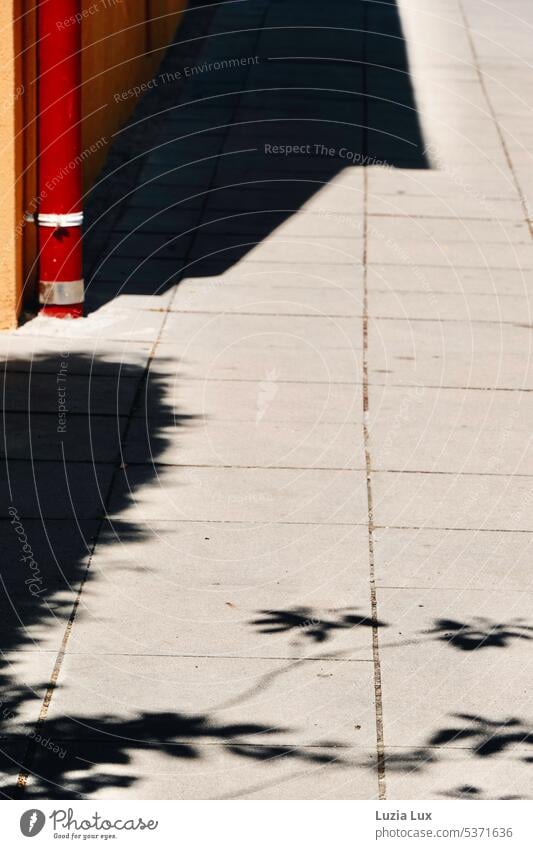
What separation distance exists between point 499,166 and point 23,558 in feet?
32.5

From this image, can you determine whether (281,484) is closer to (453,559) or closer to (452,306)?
(453,559)

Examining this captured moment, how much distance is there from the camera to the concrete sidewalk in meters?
6.43

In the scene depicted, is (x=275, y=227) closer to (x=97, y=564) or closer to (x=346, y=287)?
(x=346, y=287)

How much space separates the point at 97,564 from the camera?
790cm

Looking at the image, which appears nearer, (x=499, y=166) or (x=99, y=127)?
(x=99, y=127)

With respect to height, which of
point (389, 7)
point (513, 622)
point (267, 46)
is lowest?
point (513, 622)

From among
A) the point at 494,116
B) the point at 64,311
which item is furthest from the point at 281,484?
the point at 494,116

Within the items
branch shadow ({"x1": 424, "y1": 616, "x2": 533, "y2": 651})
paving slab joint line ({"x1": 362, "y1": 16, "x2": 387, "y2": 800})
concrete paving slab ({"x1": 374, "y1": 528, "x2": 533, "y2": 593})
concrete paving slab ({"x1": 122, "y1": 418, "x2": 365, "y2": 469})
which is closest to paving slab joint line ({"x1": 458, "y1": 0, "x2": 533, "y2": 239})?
paving slab joint line ({"x1": 362, "y1": 16, "x2": 387, "y2": 800})

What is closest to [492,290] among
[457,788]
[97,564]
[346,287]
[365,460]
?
[346,287]

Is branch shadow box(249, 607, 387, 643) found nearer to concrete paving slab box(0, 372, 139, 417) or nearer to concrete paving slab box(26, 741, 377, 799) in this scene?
concrete paving slab box(26, 741, 377, 799)

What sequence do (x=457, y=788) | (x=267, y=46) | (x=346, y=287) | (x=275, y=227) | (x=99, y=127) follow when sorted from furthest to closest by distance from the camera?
(x=267, y=46)
(x=99, y=127)
(x=275, y=227)
(x=346, y=287)
(x=457, y=788)

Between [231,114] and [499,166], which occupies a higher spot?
Answer: [231,114]

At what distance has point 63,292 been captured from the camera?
456 inches

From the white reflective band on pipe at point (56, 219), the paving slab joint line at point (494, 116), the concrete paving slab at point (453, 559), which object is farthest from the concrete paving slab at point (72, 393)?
the paving slab joint line at point (494, 116)
